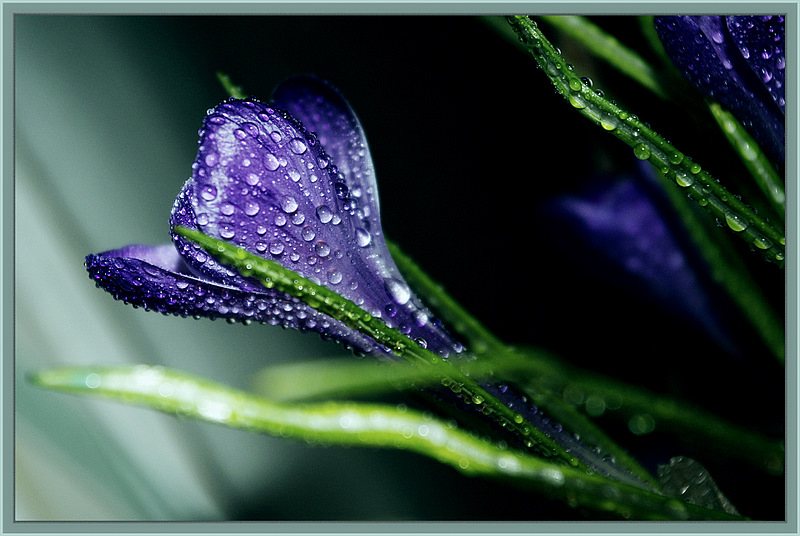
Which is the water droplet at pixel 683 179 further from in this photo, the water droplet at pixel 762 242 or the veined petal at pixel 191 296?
the veined petal at pixel 191 296

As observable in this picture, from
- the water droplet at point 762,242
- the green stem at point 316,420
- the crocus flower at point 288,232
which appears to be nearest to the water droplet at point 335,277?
the crocus flower at point 288,232

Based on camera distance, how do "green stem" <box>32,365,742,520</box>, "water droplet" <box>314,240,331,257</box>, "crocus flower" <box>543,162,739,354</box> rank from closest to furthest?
1. "green stem" <box>32,365,742,520</box>
2. "water droplet" <box>314,240,331,257</box>
3. "crocus flower" <box>543,162,739,354</box>

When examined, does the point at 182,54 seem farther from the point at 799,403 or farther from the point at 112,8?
the point at 799,403

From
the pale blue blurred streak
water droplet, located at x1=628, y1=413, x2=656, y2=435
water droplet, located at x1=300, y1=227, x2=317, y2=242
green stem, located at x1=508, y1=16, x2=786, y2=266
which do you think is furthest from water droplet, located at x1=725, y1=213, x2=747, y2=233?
the pale blue blurred streak

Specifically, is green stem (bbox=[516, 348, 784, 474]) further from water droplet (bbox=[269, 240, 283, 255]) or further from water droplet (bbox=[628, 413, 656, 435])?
water droplet (bbox=[269, 240, 283, 255])

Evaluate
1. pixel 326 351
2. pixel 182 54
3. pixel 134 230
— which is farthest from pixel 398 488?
pixel 182 54

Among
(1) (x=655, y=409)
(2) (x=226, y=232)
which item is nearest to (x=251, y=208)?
(2) (x=226, y=232)
